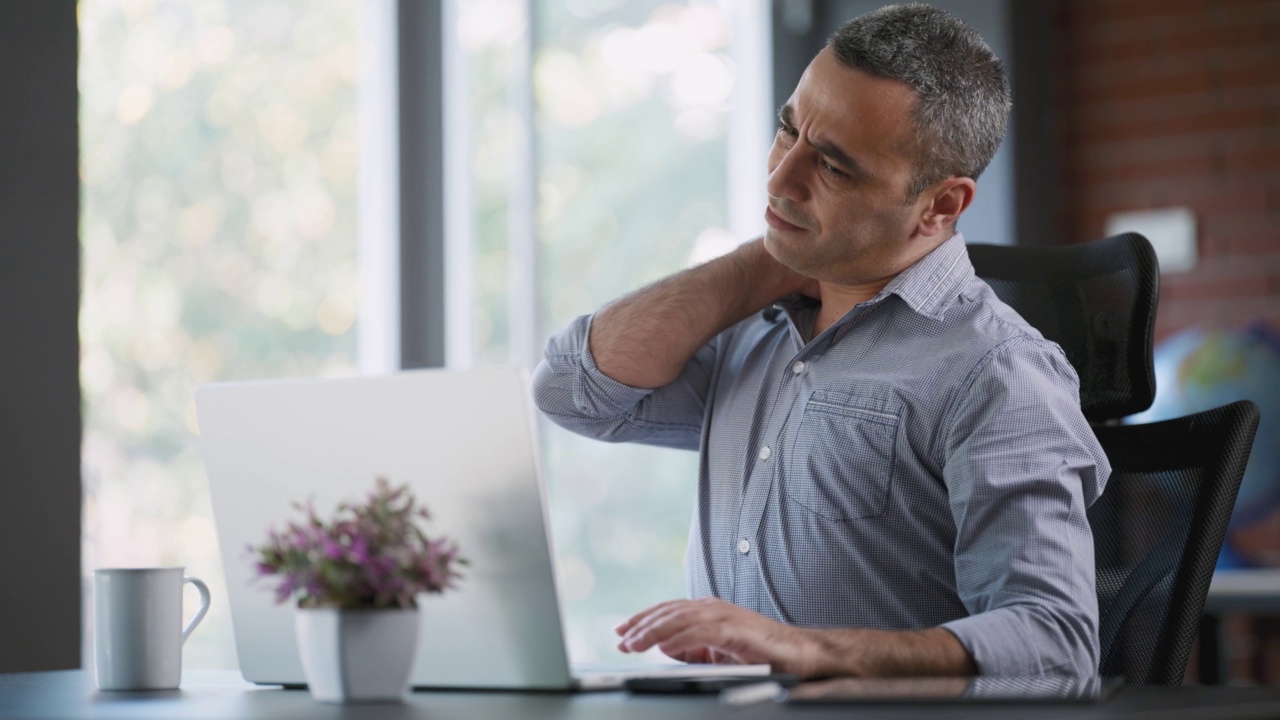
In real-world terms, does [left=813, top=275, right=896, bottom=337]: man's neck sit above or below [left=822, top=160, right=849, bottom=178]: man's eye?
below

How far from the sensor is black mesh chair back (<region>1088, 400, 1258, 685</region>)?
1.49m

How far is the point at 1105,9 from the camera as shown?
4.09 m

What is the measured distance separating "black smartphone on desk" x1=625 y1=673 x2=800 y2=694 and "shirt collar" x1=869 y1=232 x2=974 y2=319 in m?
0.59

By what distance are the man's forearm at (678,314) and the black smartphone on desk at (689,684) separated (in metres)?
0.63

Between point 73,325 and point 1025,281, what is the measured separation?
128cm

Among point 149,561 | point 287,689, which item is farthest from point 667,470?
point 287,689

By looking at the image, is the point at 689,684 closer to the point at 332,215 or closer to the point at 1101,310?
the point at 1101,310

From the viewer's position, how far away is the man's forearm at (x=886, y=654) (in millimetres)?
1205

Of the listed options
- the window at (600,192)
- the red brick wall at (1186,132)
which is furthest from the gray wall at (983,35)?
the red brick wall at (1186,132)

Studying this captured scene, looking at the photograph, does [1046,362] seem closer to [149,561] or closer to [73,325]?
[73,325]

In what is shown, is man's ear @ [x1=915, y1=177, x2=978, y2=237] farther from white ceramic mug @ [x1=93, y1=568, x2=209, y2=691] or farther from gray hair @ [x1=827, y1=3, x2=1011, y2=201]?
white ceramic mug @ [x1=93, y1=568, x2=209, y2=691]

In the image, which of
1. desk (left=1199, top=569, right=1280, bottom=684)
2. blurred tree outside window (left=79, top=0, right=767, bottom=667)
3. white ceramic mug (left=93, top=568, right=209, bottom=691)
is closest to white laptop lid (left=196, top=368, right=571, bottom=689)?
white ceramic mug (left=93, top=568, right=209, bottom=691)

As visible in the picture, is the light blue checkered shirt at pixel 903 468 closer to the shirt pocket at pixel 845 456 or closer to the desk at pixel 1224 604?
the shirt pocket at pixel 845 456

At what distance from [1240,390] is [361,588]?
3.12 meters
